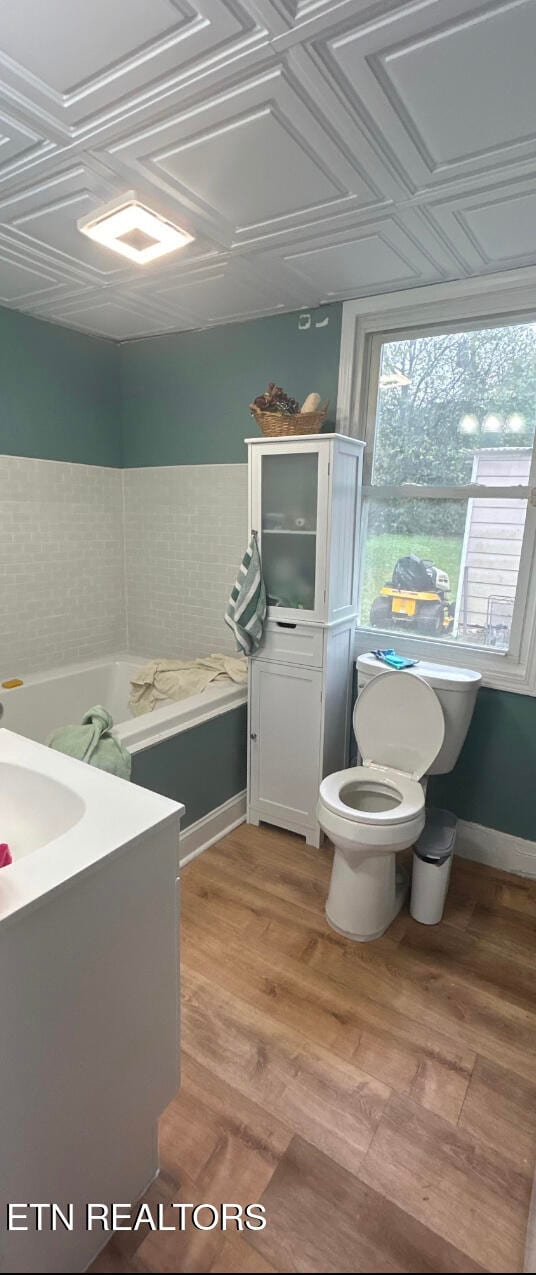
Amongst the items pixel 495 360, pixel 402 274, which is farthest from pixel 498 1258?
pixel 402 274

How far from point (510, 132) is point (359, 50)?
1.35 ft

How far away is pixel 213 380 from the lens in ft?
8.76

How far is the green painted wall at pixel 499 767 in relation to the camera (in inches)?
84.9

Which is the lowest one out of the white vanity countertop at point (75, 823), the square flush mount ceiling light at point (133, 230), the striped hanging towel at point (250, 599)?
the white vanity countertop at point (75, 823)

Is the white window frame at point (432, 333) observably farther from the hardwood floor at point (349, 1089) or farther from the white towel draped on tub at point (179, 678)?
the hardwood floor at point (349, 1089)

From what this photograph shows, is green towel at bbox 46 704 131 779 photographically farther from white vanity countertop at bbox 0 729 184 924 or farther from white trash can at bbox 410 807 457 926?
white trash can at bbox 410 807 457 926

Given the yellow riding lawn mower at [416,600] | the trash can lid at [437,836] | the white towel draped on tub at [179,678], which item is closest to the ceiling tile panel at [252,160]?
the yellow riding lawn mower at [416,600]

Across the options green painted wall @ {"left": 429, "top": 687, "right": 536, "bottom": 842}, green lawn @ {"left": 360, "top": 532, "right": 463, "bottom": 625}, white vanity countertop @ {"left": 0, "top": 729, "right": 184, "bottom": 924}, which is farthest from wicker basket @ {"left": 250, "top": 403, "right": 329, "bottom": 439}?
white vanity countertop @ {"left": 0, "top": 729, "right": 184, "bottom": 924}

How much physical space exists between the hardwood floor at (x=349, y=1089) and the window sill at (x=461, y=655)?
0.81 m

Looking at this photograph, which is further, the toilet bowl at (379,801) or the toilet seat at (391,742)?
the toilet seat at (391,742)

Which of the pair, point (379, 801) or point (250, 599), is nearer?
point (379, 801)

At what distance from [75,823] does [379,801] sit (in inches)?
51.5

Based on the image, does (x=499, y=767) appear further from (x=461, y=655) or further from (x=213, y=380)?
(x=213, y=380)

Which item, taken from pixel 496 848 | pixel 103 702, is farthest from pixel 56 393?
pixel 496 848
